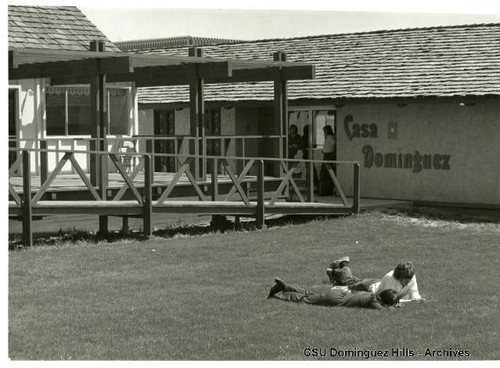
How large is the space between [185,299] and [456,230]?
8.40 m

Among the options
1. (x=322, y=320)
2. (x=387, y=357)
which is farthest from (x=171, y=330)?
(x=387, y=357)

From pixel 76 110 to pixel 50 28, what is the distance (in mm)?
1804

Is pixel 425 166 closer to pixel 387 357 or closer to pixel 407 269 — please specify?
pixel 407 269

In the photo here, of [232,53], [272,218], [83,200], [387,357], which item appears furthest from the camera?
[232,53]

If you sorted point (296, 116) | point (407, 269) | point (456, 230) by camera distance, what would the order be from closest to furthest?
point (407, 269), point (456, 230), point (296, 116)

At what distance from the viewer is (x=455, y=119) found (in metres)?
23.6

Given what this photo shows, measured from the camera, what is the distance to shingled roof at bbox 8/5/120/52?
22469 mm

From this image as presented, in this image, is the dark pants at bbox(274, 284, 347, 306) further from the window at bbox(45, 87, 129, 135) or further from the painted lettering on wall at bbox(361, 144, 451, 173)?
the painted lettering on wall at bbox(361, 144, 451, 173)

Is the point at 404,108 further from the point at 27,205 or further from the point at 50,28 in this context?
the point at 27,205

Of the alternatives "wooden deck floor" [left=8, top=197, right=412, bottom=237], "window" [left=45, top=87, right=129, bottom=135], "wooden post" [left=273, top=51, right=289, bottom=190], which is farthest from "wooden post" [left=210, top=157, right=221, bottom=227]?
"window" [left=45, top=87, right=129, bottom=135]

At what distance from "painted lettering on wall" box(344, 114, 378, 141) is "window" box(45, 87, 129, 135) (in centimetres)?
495

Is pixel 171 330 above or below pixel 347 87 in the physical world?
below

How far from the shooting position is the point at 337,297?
11.4 metres

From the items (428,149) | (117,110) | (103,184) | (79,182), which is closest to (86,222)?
(79,182)
